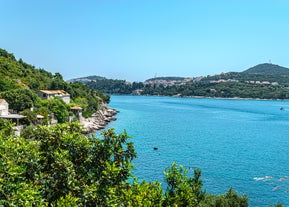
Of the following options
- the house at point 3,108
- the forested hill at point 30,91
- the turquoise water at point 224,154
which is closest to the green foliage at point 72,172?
the turquoise water at point 224,154

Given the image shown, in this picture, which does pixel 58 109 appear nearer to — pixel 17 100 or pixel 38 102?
pixel 38 102

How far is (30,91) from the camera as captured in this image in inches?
2160

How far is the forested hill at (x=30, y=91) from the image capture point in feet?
164

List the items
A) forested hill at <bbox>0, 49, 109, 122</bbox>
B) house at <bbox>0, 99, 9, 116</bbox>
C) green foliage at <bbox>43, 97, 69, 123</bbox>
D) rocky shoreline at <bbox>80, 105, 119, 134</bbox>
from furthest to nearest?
rocky shoreline at <bbox>80, 105, 119, 134</bbox> < green foliage at <bbox>43, 97, 69, 123</bbox> < forested hill at <bbox>0, 49, 109, 122</bbox> < house at <bbox>0, 99, 9, 116</bbox>

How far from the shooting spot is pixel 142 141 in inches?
2100

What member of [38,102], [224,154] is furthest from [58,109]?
[224,154]

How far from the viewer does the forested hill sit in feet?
164

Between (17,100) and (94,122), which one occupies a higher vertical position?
(17,100)

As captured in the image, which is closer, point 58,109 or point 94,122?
point 58,109

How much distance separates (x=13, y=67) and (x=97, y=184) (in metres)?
76.6

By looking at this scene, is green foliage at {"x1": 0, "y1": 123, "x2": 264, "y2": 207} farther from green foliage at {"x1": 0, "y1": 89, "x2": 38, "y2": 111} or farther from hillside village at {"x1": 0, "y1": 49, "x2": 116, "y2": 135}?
green foliage at {"x1": 0, "y1": 89, "x2": 38, "y2": 111}

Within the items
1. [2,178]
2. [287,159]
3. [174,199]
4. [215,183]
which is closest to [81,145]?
[2,178]

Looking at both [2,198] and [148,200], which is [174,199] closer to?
[148,200]

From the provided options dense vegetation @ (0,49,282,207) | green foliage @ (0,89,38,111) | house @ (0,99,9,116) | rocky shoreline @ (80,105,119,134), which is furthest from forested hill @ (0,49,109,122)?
dense vegetation @ (0,49,282,207)
